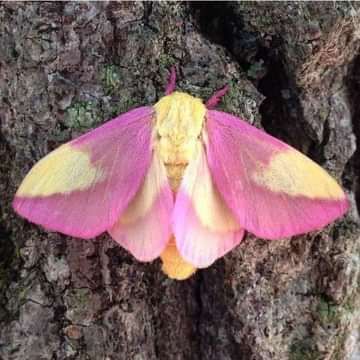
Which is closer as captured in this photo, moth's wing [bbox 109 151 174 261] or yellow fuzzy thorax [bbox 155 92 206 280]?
moth's wing [bbox 109 151 174 261]

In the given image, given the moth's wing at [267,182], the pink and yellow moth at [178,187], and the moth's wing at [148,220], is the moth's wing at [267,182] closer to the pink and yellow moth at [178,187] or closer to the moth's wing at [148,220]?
the pink and yellow moth at [178,187]

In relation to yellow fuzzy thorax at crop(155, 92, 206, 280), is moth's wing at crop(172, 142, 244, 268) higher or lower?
lower

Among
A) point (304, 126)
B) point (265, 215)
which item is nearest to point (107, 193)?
point (265, 215)

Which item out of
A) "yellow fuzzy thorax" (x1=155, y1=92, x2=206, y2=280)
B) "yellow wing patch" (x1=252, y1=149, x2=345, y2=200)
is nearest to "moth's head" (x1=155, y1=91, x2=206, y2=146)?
"yellow fuzzy thorax" (x1=155, y1=92, x2=206, y2=280)

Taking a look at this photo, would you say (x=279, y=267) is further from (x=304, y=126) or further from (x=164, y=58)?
(x=164, y=58)

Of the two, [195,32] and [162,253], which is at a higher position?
[195,32]

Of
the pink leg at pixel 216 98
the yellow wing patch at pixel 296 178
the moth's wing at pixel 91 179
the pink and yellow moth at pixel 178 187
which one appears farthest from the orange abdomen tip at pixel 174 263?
the pink leg at pixel 216 98

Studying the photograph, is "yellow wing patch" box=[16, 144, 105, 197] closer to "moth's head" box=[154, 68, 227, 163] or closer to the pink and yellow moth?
the pink and yellow moth
